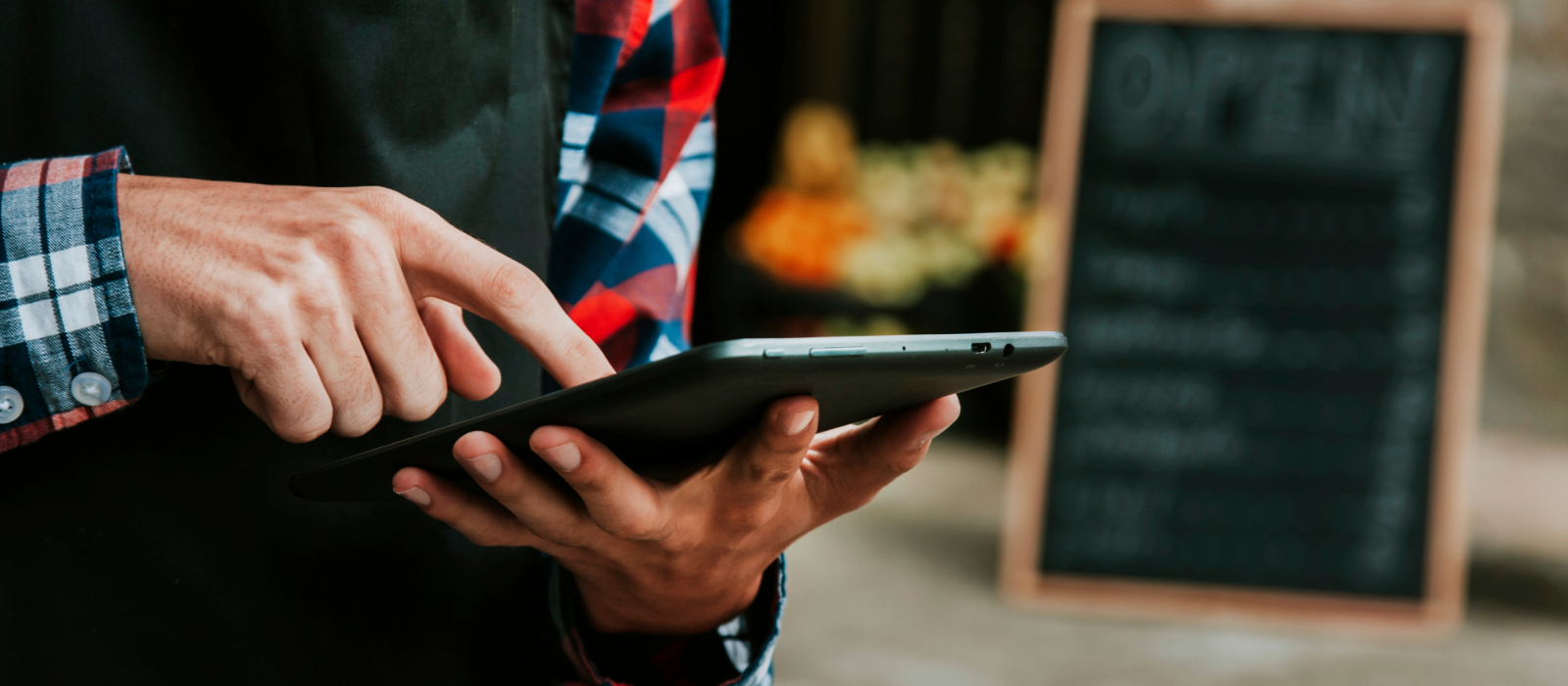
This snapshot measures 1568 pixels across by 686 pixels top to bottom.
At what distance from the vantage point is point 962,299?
334 centimetres

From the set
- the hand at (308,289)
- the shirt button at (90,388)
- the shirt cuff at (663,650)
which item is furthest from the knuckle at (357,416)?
the shirt cuff at (663,650)

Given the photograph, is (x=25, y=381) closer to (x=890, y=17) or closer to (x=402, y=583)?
(x=402, y=583)

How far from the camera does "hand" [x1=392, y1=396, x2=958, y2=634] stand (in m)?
0.50

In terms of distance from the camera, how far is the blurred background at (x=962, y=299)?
84.2 inches

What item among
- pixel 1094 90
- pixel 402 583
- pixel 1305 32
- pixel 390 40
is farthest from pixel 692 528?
pixel 1305 32

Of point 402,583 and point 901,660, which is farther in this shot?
point 901,660

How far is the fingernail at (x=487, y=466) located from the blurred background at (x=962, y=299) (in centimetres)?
164

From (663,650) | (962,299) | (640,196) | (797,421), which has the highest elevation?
(640,196)

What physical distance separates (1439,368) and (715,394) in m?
2.13

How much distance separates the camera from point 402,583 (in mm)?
694

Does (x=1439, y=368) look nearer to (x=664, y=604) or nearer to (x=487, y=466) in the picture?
(x=664, y=604)

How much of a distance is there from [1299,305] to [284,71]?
2039 mm

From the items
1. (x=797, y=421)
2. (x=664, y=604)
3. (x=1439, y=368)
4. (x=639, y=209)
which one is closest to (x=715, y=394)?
(x=797, y=421)

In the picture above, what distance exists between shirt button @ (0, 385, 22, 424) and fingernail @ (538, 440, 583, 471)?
0.26 metres
